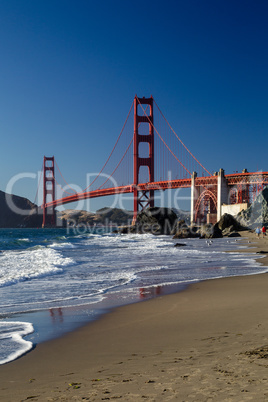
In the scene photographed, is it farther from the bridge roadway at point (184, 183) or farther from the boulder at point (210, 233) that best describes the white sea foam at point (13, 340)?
the bridge roadway at point (184, 183)

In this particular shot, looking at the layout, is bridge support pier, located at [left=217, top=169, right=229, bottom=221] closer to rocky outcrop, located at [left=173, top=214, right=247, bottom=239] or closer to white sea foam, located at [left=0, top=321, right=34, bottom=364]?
rocky outcrop, located at [left=173, top=214, right=247, bottom=239]

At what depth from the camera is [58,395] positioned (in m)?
2.67

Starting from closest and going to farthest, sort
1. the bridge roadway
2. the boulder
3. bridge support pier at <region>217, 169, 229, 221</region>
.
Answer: the boulder
the bridge roadway
bridge support pier at <region>217, 169, 229, 221</region>

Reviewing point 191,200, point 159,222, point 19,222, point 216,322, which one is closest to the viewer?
point 216,322

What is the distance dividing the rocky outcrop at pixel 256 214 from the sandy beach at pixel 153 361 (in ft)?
135

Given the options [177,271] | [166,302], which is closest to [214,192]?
[177,271]

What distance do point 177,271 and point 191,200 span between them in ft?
166

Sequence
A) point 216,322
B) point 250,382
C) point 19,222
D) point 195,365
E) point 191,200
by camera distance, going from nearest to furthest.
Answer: point 250,382 → point 195,365 → point 216,322 → point 191,200 → point 19,222

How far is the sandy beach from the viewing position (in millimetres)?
2637

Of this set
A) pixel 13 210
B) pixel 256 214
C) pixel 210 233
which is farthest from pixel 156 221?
pixel 13 210

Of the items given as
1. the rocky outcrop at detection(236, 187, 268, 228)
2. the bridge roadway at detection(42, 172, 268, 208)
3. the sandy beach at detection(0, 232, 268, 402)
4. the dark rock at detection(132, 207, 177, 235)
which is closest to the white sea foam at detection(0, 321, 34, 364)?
the sandy beach at detection(0, 232, 268, 402)

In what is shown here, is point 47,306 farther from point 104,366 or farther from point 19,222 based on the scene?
point 19,222

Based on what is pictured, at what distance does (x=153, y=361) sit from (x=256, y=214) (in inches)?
A: 1775

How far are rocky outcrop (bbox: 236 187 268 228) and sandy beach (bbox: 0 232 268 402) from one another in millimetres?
41105
